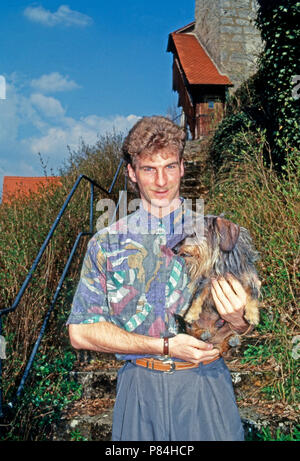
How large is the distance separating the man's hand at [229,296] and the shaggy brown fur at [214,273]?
2cm

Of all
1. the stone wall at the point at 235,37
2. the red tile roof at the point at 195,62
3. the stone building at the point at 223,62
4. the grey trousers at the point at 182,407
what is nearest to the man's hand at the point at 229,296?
the grey trousers at the point at 182,407

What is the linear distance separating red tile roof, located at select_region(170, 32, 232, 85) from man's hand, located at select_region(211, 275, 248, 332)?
42.1 feet

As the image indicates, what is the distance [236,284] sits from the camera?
111cm

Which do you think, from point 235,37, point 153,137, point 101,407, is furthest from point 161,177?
point 235,37

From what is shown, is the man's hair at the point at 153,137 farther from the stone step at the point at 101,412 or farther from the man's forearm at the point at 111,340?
the stone step at the point at 101,412

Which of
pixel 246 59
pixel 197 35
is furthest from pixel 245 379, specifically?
pixel 197 35

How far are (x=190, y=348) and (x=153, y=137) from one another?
715 millimetres

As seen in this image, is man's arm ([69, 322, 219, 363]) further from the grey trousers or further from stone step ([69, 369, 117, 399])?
stone step ([69, 369, 117, 399])

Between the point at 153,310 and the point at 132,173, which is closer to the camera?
the point at 153,310

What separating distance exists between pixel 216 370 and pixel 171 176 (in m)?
0.70

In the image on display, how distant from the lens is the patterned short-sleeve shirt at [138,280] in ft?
4.24

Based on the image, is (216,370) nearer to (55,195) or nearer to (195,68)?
(55,195)

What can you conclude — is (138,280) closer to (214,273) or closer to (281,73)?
(214,273)

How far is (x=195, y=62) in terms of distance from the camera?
1420 cm
